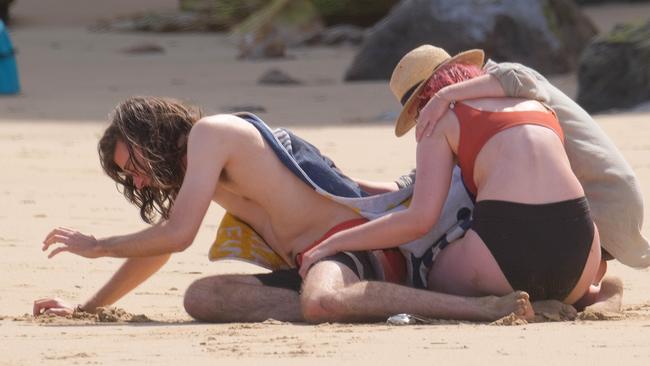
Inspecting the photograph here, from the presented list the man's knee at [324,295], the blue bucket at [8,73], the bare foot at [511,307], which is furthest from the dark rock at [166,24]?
the bare foot at [511,307]

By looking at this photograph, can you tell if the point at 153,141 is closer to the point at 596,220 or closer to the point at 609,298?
the point at 596,220

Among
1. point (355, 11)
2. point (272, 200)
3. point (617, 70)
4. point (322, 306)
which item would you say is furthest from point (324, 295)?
point (355, 11)

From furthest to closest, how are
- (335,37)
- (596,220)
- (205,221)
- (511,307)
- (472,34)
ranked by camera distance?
(335,37) < (472,34) < (205,221) < (596,220) < (511,307)

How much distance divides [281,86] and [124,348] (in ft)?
24.3

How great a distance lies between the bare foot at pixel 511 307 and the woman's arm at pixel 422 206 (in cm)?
27

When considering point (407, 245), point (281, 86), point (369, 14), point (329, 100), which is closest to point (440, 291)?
point (407, 245)

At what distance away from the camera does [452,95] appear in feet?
12.9

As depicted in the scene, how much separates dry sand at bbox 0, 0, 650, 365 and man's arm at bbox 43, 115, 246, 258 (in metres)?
0.22

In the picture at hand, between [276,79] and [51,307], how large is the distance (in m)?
6.79

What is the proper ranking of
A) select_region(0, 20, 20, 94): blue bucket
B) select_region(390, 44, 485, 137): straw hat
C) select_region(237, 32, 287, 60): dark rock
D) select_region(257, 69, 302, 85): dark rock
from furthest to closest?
select_region(237, 32, 287, 60): dark rock → select_region(257, 69, 302, 85): dark rock → select_region(0, 20, 20, 94): blue bucket → select_region(390, 44, 485, 137): straw hat

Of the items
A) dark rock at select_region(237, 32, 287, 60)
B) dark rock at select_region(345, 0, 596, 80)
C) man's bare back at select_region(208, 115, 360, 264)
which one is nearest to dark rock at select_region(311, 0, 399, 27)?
dark rock at select_region(237, 32, 287, 60)

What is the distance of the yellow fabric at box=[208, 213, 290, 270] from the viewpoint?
426cm

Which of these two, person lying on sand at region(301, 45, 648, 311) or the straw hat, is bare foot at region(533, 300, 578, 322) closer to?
person lying on sand at region(301, 45, 648, 311)

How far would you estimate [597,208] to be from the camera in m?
4.18
